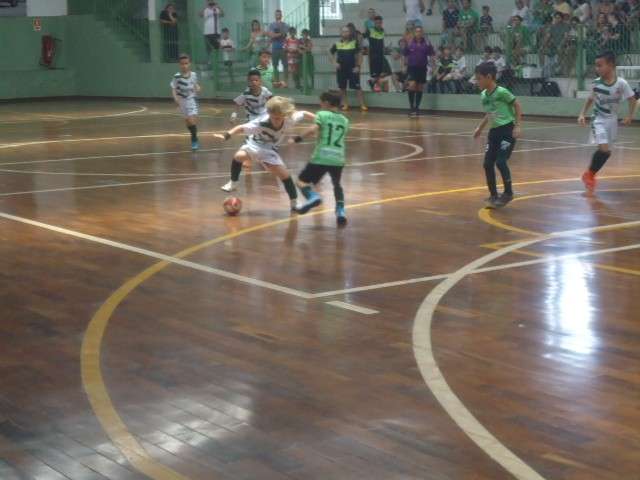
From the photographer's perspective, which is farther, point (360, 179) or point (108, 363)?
point (360, 179)

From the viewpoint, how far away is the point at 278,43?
35.9 metres

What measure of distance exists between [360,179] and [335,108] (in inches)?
172

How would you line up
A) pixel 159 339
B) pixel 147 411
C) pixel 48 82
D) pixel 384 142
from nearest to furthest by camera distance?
pixel 147 411
pixel 159 339
pixel 384 142
pixel 48 82

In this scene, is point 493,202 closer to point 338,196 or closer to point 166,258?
point 338,196

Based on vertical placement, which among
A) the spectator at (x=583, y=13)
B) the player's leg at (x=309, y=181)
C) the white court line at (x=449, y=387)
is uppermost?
the spectator at (x=583, y=13)

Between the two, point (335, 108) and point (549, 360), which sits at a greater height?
point (335, 108)

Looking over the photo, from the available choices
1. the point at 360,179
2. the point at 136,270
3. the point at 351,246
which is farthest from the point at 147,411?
the point at 360,179

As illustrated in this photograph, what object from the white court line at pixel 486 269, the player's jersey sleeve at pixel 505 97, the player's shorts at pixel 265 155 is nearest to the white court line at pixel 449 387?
the white court line at pixel 486 269

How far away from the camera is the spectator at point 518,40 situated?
29.5 metres

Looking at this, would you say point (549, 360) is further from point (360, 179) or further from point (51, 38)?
point (51, 38)

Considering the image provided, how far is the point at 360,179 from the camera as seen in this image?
17516mm

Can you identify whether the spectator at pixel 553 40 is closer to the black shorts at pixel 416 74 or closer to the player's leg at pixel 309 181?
the black shorts at pixel 416 74

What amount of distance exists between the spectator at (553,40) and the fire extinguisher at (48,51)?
21.4m

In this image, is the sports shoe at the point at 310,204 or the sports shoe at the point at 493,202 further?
the sports shoe at the point at 493,202
